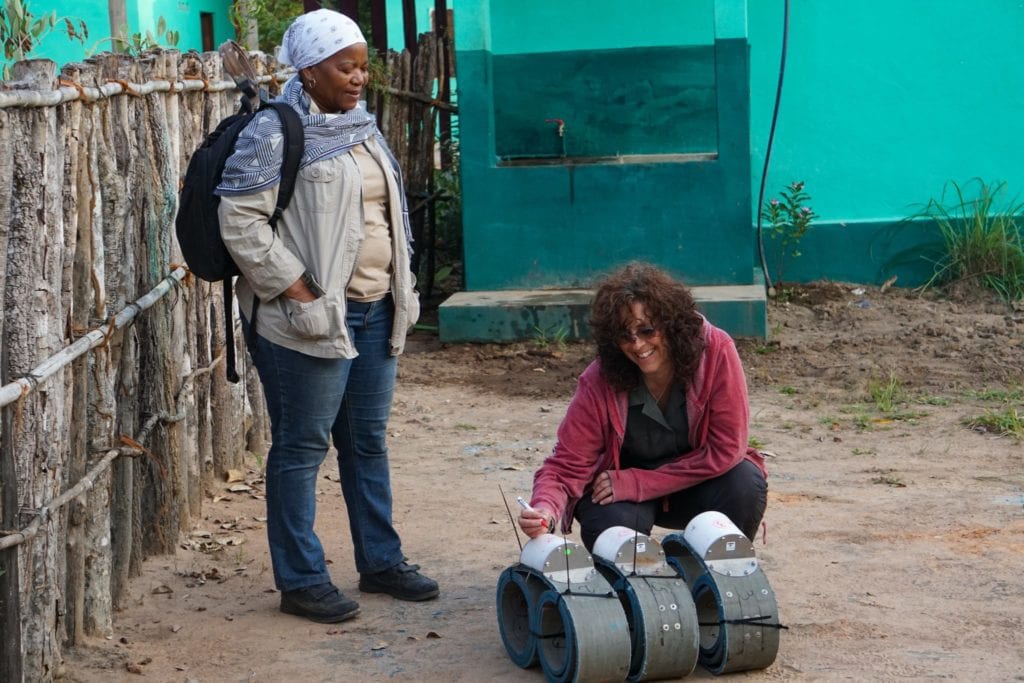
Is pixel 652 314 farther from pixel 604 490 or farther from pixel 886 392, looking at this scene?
pixel 886 392

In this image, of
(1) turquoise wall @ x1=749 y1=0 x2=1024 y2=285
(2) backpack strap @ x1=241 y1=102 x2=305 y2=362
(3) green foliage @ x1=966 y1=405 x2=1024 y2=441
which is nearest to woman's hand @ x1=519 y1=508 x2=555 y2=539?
(2) backpack strap @ x1=241 y1=102 x2=305 y2=362

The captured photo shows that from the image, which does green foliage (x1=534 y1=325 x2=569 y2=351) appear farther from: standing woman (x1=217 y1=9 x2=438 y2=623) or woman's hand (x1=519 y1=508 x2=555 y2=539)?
woman's hand (x1=519 y1=508 x2=555 y2=539)

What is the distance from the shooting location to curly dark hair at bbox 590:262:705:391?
3654mm

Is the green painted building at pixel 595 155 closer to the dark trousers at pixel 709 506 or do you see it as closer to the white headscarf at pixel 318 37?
the dark trousers at pixel 709 506

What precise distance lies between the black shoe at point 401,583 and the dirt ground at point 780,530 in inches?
1.7

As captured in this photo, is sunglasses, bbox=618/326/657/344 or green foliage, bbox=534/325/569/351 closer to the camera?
sunglasses, bbox=618/326/657/344

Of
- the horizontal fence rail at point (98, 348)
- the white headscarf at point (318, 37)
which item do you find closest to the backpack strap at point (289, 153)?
the white headscarf at point (318, 37)

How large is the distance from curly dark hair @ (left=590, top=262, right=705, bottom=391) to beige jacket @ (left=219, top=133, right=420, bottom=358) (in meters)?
0.72

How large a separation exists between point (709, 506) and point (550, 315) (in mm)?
4069

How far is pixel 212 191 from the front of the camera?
371cm

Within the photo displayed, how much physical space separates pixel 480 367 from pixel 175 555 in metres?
3.24

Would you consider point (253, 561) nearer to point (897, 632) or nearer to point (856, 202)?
point (897, 632)

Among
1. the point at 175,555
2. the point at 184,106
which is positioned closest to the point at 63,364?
the point at 175,555

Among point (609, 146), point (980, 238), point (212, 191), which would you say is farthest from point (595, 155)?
point (212, 191)
